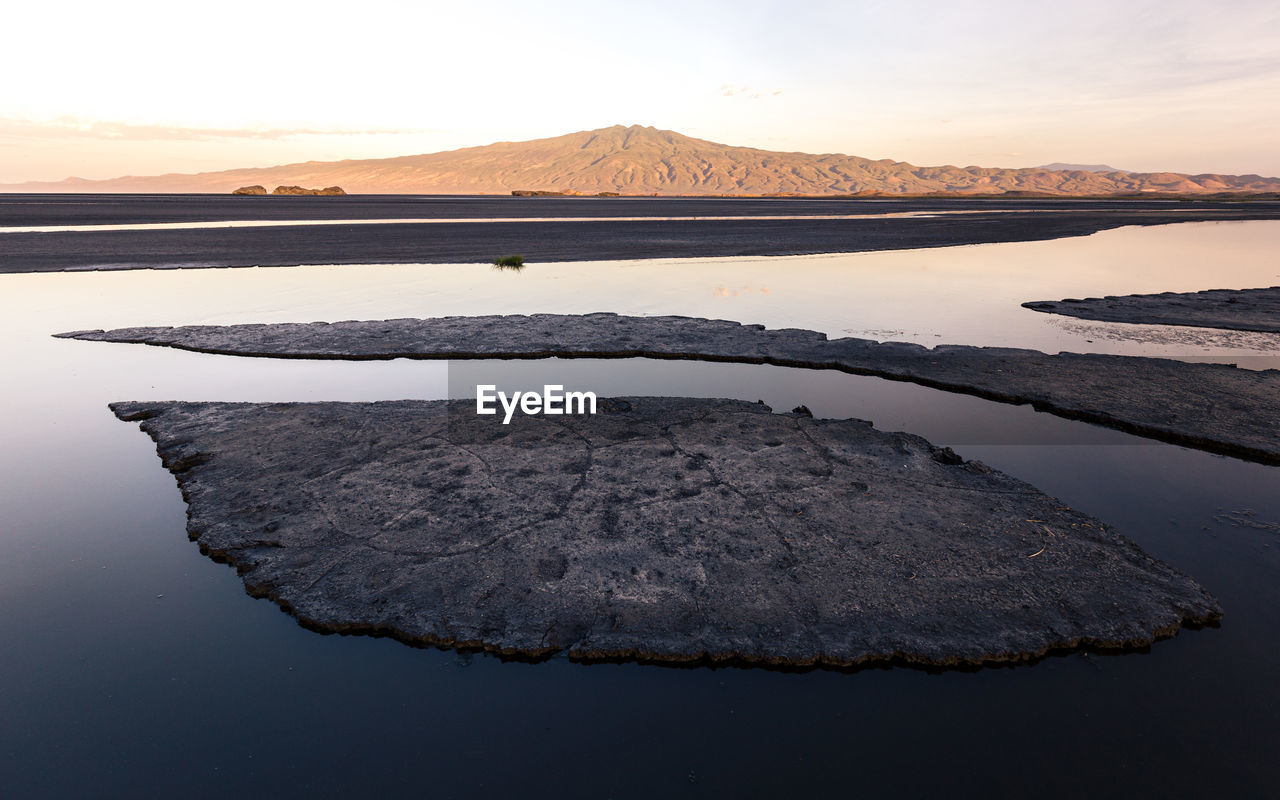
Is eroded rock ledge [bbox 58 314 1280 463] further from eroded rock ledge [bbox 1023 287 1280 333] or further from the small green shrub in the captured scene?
the small green shrub

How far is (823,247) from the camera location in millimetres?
26547

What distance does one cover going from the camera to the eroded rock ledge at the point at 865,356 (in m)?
6.91

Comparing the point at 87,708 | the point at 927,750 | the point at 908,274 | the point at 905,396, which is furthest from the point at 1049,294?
the point at 87,708

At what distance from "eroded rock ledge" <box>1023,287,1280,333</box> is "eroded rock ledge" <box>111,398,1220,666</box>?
947cm

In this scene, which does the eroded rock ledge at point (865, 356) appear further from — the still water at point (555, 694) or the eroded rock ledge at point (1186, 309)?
the eroded rock ledge at point (1186, 309)

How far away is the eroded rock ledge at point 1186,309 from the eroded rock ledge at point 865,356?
4.03m

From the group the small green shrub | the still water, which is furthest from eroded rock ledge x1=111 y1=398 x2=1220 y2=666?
the small green shrub

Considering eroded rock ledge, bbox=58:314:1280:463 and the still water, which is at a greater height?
eroded rock ledge, bbox=58:314:1280:463

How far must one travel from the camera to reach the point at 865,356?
30.6 feet

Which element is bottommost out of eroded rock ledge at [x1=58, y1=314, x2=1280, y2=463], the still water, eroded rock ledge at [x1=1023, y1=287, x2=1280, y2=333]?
the still water

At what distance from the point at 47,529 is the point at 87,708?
2.37 metres

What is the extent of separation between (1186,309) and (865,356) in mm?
9024

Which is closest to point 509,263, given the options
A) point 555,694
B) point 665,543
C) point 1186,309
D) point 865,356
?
point 865,356

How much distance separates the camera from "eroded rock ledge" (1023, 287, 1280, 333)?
12156 millimetres
